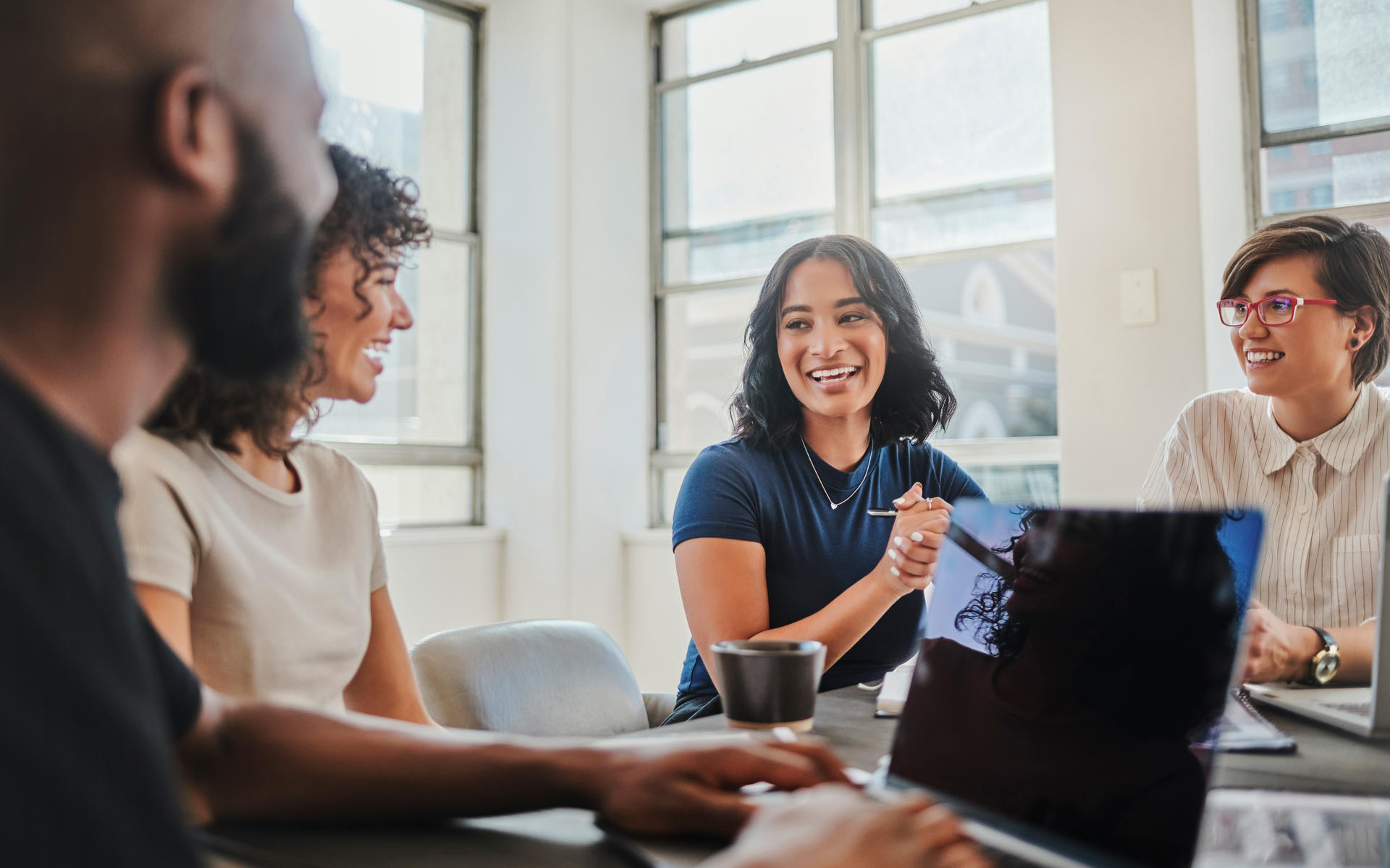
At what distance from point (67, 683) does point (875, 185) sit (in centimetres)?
357

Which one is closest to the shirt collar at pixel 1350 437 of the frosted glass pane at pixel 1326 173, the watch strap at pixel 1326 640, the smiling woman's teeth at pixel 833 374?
the watch strap at pixel 1326 640

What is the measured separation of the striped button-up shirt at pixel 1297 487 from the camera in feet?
5.46

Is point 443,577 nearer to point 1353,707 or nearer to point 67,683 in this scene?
point 1353,707

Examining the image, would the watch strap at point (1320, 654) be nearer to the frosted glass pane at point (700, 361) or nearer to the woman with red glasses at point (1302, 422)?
the woman with red glasses at point (1302, 422)

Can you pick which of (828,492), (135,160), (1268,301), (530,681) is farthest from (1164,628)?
(1268,301)

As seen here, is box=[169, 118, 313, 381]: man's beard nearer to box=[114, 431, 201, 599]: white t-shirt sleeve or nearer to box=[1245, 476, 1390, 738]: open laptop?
box=[114, 431, 201, 599]: white t-shirt sleeve

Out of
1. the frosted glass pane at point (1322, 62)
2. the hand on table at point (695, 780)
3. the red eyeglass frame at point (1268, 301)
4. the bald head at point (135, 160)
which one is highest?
the frosted glass pane at point (1322, 62)

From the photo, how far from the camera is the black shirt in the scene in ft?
1.25

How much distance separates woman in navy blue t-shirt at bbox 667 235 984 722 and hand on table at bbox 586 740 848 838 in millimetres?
660

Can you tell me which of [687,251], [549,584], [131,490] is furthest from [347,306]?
[687,251]

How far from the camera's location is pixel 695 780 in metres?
0.68

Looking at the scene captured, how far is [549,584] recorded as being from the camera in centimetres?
378

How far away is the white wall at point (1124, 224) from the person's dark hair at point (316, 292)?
201 cm

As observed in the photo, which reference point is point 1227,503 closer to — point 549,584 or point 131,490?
point 131,490
